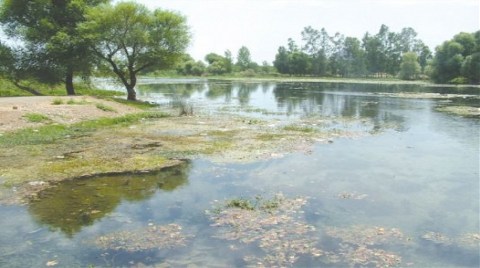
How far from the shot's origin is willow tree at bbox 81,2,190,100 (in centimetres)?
3666

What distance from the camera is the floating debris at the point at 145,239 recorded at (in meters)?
8.28

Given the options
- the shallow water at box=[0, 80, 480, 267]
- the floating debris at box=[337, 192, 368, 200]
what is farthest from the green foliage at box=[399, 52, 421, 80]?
the floating debris at box=[337, 192, 368, 200]

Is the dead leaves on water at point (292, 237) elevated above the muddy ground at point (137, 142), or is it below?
below

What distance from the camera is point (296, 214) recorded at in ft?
33.1

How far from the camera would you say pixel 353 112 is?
34094 millimetres

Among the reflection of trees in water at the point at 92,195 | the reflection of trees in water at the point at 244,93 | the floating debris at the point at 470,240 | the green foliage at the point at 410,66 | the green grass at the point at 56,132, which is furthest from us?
the green foliage at the point at 410,66

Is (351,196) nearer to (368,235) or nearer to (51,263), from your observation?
(368,235)

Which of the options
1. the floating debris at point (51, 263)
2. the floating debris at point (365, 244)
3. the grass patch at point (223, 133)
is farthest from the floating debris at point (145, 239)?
the grass patch at point (223, 133)

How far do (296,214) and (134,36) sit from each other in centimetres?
3119

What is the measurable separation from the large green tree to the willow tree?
5.56 feet

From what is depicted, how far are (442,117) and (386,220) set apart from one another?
23523mm

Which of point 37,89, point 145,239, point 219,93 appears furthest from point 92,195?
point 219,93

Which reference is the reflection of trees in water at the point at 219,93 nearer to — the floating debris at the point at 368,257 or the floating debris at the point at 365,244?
the floating debris at the point at 365,244

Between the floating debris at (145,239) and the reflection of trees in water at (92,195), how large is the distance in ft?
3.23
